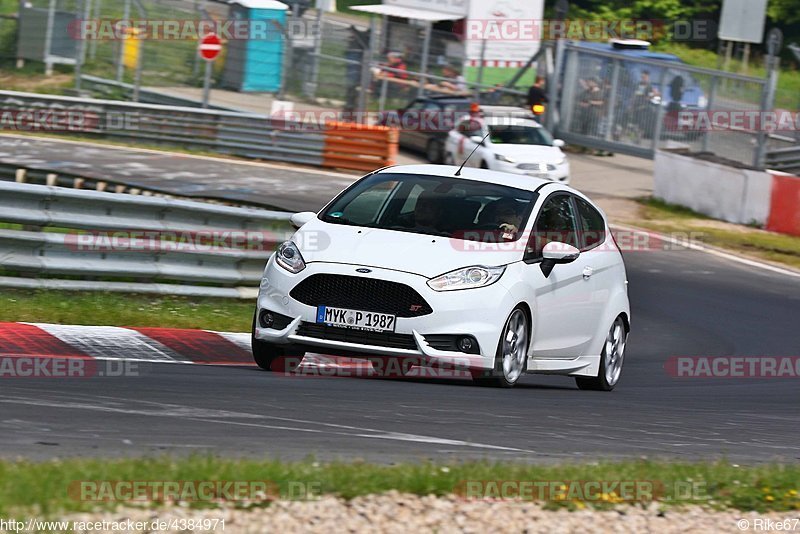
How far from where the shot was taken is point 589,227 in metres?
10.8

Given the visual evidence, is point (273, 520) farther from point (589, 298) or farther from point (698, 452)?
point (589, 298)

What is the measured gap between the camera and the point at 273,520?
5297 mm

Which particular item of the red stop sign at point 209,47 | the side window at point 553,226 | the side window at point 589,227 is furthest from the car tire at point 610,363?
the red stop sign at point 209,47

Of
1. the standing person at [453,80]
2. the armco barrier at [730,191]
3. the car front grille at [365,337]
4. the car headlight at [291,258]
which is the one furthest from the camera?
the standing person at [453,80]

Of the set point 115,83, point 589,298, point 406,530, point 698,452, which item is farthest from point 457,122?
point 406,530

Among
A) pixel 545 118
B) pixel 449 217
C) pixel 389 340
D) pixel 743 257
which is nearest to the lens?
pixel 389 340

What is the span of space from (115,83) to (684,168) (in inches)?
487

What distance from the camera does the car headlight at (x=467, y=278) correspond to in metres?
8.93

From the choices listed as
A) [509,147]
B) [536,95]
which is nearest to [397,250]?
[509,147]

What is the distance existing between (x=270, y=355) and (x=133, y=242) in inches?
115

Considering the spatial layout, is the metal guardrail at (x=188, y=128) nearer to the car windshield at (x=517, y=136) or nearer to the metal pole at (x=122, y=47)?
the metal pole at (x=122, y=47)

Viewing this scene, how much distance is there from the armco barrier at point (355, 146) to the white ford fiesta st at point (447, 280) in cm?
1726

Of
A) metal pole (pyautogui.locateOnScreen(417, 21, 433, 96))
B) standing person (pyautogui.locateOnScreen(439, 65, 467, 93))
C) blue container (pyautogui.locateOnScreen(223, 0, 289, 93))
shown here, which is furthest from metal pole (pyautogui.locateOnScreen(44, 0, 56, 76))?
standing person (pyautogui.locateOnScreen(439, 65, 467, 93))

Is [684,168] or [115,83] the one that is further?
[115,83]
